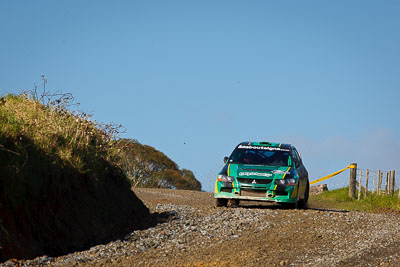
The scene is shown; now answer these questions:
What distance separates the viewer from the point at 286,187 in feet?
54.9

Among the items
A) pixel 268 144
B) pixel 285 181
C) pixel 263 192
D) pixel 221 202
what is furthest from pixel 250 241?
pixel 268 144

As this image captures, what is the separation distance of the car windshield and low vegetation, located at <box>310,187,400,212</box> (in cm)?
540

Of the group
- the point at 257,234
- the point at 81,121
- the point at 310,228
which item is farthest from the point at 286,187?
the point at 81,121

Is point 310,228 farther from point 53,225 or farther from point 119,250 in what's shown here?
point 53,225

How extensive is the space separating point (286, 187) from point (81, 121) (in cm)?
559

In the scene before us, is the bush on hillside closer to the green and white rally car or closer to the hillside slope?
the green and white rally car

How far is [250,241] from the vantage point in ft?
38.7

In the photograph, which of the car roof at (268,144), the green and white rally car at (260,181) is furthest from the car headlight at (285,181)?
the car roof at (268,144)

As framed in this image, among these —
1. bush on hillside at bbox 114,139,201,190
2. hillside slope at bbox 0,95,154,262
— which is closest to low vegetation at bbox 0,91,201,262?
hillside slope at bbox 0,95,154,262

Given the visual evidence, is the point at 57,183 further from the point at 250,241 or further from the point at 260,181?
the point at 260,181

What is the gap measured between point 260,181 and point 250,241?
5.02 m

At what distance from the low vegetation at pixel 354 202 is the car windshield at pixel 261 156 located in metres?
5.40

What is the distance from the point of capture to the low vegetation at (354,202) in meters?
22.8

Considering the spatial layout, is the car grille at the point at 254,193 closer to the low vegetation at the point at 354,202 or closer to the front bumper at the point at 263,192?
the front bumper at the point at 263,192
